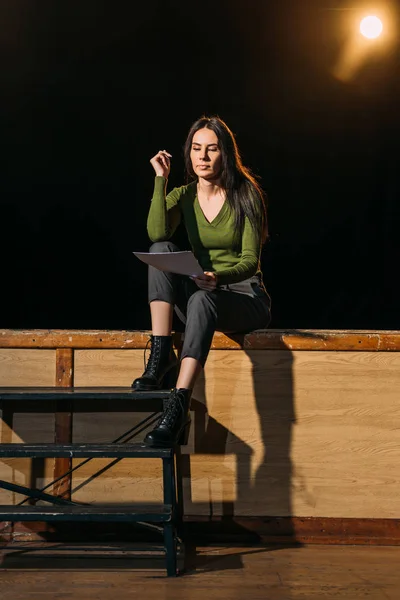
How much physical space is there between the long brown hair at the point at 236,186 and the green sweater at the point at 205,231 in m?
0.02

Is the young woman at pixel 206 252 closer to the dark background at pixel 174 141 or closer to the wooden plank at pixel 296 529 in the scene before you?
the wooden plank at pixel 296 529

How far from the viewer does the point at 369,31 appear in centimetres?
398

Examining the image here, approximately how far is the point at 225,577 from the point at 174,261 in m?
0.82

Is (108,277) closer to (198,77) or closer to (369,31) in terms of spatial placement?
(198,77)

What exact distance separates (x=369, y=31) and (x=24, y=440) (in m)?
2.52

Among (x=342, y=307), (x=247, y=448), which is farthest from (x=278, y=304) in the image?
(x=247, y=448)

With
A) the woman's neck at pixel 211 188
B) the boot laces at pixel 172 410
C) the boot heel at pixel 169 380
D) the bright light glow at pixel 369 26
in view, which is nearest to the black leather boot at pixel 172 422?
the boot laces at pixel 172 410

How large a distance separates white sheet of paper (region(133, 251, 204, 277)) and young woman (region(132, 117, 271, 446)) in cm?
6

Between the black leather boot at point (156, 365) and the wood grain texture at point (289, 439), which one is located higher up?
the black leather boot at point (156, 365)

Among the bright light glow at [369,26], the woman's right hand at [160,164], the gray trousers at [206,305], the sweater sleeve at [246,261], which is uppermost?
the bright light glow at [369,26]

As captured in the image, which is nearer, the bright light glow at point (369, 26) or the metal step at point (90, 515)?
the metal step at point (90, 515)

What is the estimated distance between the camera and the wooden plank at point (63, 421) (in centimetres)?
259

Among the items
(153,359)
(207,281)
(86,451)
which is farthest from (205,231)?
(86,451)

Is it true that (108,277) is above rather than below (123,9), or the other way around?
below
